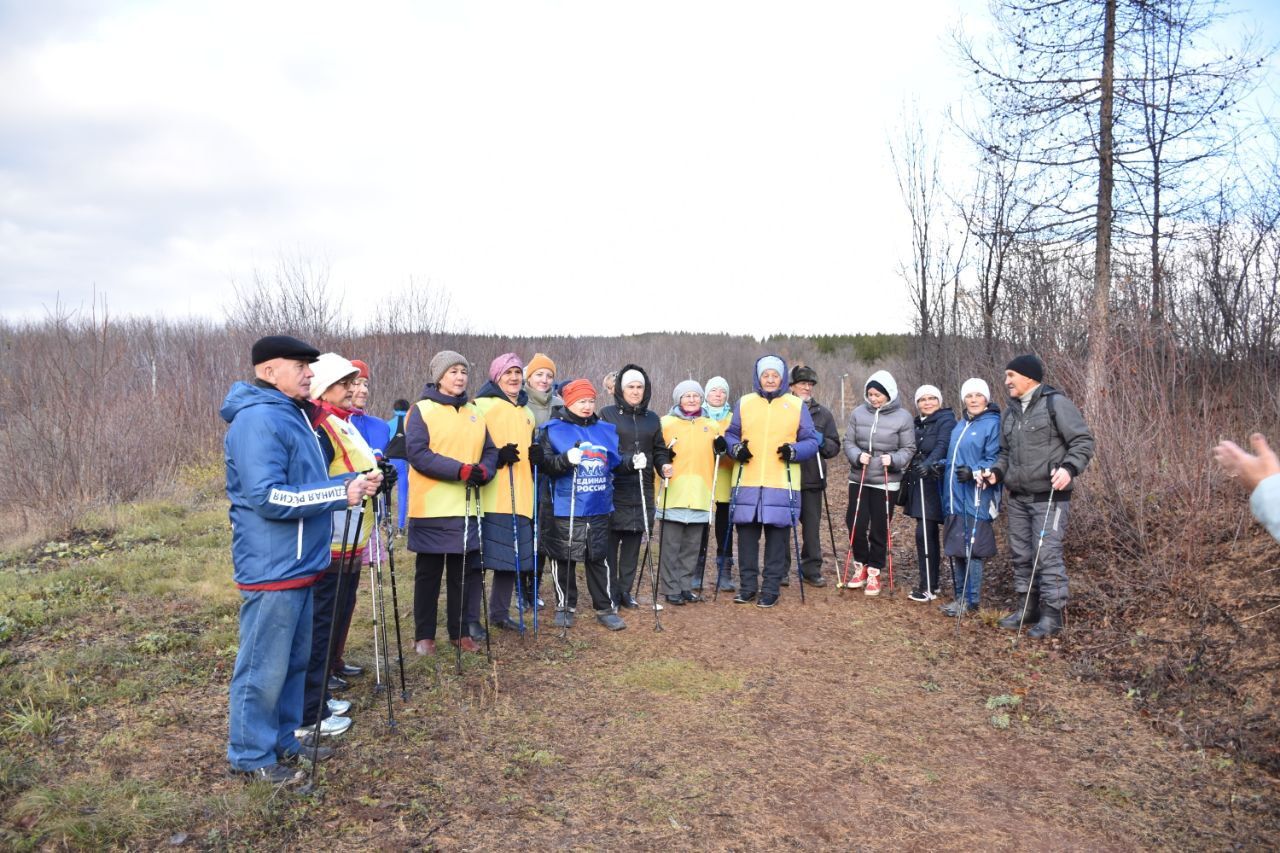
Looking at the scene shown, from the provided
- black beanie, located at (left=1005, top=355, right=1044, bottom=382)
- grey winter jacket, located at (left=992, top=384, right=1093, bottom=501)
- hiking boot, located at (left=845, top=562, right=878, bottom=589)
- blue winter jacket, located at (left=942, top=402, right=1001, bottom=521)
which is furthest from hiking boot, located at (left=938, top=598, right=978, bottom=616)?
black beanie, located at (left=1005, top=355, right=1044, bottom=382)

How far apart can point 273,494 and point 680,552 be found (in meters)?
4.64

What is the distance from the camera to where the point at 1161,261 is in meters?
9.79

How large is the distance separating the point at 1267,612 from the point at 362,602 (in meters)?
7.40

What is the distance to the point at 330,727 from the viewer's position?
4.89 m

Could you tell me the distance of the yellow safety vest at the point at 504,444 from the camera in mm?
6582

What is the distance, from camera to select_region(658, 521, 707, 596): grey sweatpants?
789cm

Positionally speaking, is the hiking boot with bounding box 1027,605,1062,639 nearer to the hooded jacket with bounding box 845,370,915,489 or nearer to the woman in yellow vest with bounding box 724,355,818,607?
the hooded jacket with bounding box 845,370,915,489

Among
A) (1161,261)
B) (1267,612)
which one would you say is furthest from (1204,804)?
(1161,261)

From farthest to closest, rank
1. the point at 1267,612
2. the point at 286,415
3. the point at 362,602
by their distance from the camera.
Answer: the point at 362,602 → the point at 1267,612 → the point at 286,415

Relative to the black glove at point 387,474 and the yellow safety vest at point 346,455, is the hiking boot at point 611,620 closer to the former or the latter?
the yellow safety vest at point 346,455

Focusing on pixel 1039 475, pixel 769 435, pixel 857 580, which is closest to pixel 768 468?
pixel 769 435

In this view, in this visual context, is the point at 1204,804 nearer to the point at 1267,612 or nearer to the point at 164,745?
the point at 1267,612

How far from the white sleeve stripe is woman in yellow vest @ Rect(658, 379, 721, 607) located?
153 inches

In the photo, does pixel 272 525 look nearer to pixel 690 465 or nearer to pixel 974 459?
pixel 690 465
